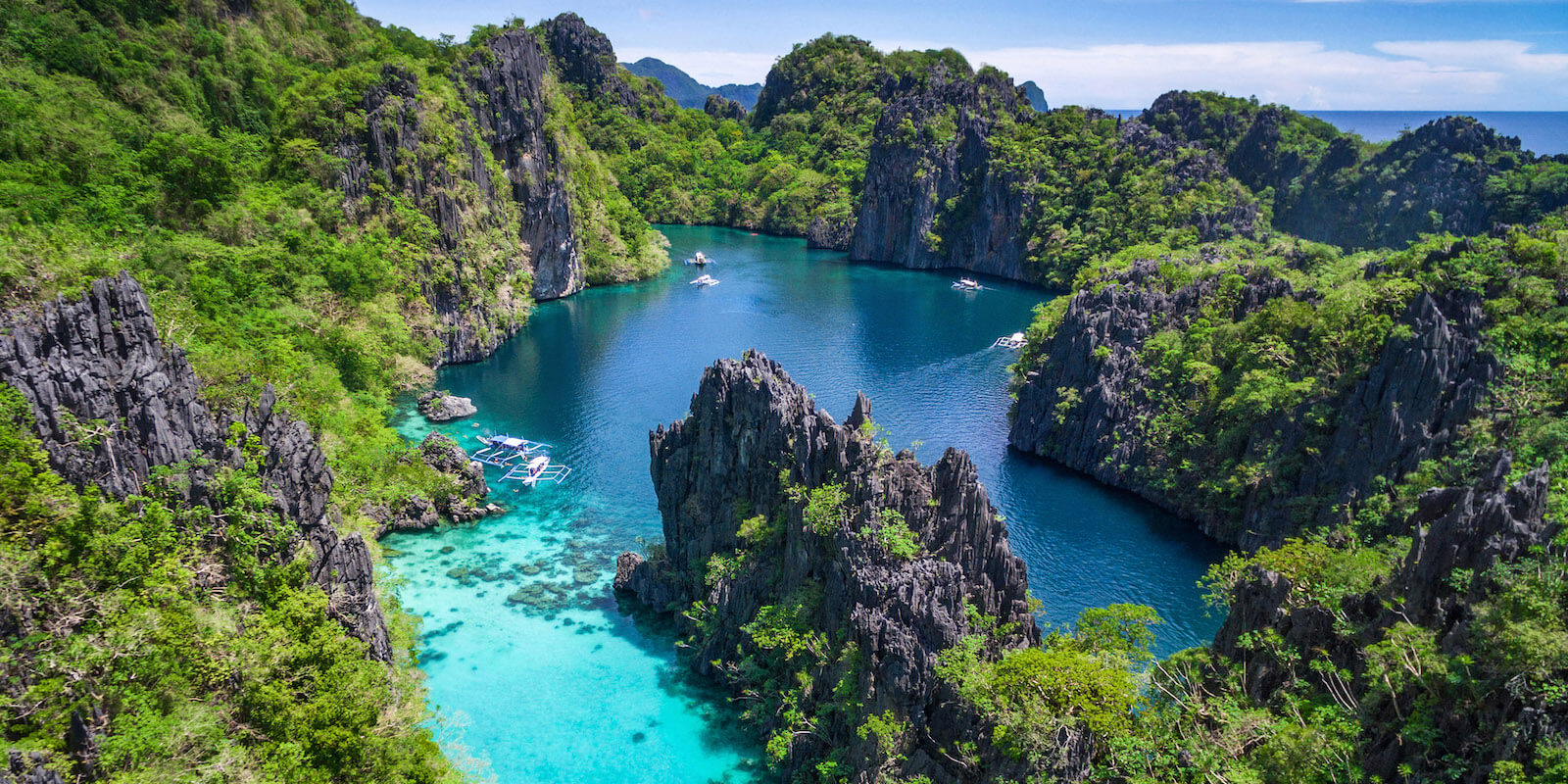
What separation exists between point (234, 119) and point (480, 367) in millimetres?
27633

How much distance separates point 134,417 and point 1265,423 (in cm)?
5107

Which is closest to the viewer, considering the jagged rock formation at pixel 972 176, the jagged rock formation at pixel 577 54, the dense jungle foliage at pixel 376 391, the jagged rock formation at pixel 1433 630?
the jagged rock formation at pixel 1433 630

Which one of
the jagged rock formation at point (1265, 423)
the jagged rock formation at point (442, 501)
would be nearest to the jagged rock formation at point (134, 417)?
the jagged rock formation at point (442, 501)

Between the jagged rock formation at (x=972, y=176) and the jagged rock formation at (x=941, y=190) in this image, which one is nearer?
the jagged rock formation at (x=972, y=176)

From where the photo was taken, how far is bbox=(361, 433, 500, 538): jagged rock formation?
42906 millimetres

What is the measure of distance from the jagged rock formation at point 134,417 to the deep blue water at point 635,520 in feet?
27.6

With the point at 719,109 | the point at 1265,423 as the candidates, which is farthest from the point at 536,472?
the point at 719,109

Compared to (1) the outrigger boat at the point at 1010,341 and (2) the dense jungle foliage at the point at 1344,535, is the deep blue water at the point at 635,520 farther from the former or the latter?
(2) the dense jungle foliage at the point at 1344,535

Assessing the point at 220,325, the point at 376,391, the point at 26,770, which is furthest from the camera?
the point at 376,391

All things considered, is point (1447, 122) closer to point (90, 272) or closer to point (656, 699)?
point (656, 699)

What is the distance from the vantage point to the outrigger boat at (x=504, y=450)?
51625 mm

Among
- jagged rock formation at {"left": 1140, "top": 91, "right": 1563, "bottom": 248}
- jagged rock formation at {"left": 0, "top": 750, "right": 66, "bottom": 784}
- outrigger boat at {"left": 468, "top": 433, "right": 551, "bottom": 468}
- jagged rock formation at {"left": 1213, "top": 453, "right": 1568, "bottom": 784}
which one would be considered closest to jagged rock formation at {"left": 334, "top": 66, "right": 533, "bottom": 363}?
outrigger boat at {"left": 468, "top": 433, "right": 551, "bottom": 468}

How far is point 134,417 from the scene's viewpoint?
73.6 feet

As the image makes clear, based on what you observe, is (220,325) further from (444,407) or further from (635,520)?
(635,520)
